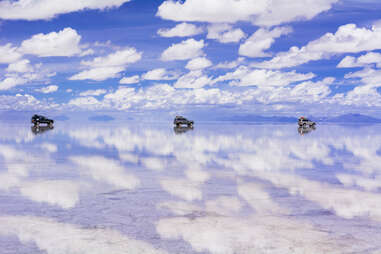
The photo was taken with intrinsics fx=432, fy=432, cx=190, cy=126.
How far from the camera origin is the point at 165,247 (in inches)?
384

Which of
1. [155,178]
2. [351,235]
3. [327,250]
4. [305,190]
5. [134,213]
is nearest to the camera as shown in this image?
[327,250]

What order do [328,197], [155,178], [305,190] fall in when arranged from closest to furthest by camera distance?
[328,197] < [305,190] < [155,178]

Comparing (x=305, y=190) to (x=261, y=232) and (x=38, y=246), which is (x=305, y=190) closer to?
(x=261, y=232)

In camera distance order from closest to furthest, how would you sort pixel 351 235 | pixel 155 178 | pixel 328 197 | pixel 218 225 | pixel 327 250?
pixel 327 250 < pixel 351 235 < pixel 218 225 < pixel 328 197 < pixel 155 178

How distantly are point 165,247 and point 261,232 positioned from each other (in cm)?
272

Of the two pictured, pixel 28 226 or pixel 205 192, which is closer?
pixel 28 226

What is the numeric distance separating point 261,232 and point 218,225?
49.5 inches

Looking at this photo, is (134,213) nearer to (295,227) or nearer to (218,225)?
(218,225)

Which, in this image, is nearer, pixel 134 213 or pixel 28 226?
pixel 28 226

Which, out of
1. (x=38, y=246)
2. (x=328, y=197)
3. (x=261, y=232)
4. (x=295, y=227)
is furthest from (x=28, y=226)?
(x=328, y=197)

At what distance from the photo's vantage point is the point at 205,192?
16.9m

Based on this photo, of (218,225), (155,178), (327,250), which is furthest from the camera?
(155,178)

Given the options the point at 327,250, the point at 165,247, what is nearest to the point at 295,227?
the point at 327,250

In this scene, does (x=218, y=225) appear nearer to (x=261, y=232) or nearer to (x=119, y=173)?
(x=261, y=232)
